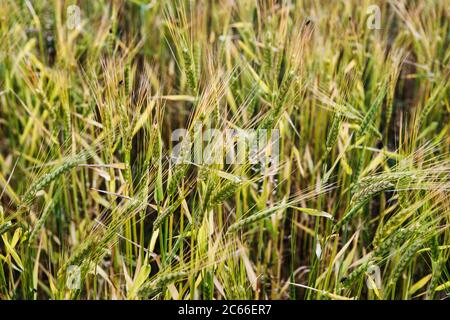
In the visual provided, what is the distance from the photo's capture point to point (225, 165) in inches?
44.8

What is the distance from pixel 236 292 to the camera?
939 mm

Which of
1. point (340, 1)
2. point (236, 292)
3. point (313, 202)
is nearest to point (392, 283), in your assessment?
point (236, 292)

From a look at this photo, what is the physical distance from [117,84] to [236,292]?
0.34m

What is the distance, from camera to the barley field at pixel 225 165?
87 cm

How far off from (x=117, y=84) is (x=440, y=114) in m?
0.71

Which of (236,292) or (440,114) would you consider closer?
(236,292)

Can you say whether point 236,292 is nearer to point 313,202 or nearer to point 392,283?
point 392,283

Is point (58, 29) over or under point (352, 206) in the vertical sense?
over

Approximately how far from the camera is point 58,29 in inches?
49.2

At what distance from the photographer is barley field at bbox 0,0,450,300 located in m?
0.87
